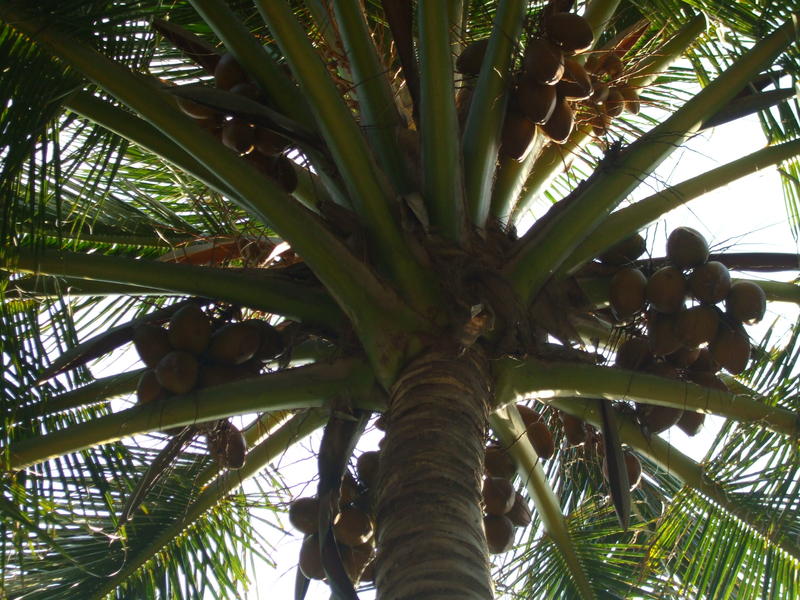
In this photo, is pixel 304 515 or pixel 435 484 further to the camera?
pixel 304 515

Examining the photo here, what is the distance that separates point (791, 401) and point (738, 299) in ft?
1.64

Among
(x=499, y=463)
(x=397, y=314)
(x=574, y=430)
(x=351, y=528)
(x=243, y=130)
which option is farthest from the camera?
(x=574, y=430)

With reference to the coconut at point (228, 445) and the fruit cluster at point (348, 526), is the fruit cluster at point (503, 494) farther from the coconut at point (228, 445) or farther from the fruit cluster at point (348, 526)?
the coconut at point (228, 445)

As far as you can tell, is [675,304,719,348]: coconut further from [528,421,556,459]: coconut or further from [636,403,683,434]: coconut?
[528,421,556,459]: coconut

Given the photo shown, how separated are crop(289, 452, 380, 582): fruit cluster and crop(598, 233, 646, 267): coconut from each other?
99 centimetres

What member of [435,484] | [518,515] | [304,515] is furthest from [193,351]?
[518,515]

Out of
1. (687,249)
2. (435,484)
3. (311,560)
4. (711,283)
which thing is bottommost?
(435,484)

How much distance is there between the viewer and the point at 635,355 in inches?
109

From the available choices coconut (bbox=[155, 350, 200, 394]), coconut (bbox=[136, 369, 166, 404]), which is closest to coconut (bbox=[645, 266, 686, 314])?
coconut (bbox=[155, 350, 200, 394])

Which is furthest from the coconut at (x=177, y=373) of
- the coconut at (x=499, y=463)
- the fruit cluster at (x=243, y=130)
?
the coconut at (x=499, y=463)

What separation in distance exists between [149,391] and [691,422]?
1696mm

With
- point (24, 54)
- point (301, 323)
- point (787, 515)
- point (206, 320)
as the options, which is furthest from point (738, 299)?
point (24, 54)

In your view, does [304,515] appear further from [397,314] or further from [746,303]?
[746,303]

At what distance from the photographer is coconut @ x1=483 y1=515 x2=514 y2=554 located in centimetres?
305
